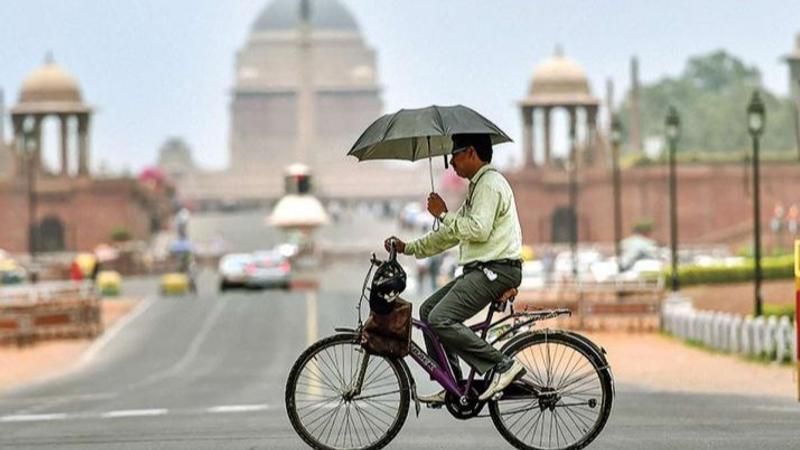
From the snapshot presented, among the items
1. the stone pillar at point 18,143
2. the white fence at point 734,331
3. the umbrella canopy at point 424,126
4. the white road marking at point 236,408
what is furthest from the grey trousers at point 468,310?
the stone pillar at point 18,143

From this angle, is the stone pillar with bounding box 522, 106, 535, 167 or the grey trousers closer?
the grey trousers

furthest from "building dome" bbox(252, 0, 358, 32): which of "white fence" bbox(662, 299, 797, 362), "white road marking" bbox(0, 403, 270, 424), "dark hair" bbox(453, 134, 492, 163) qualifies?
"dark hair" bbox(453, 134, 492, 163)

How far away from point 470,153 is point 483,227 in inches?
18.6

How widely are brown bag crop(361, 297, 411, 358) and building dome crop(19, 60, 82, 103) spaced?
308 ft

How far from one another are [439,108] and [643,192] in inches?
3062

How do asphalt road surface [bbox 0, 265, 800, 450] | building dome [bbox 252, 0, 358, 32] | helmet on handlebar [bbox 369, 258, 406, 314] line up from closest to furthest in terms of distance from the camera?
helmet on handlebar [bbox 369, 258, 406, 314]
asphalt road surface [bbox 0, 265, 800, 450]
building dome [bbox 252, 0, 358, 32]

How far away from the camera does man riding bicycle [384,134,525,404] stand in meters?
11.6

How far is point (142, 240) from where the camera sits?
101125 mm

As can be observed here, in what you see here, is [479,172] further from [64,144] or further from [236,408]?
[64,144]

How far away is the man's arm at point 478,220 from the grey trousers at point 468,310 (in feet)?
0.61

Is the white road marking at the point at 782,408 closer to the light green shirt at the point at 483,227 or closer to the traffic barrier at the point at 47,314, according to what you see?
the light green shirt at the point at 483,227

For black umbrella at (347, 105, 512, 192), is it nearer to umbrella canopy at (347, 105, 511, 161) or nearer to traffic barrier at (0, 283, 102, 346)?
umbrella canopy at (347, 105, 511, 161)

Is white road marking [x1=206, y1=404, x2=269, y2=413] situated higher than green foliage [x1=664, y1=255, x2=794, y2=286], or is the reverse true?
white road marking [x1=206, y1=404, x2=269, y2=413]

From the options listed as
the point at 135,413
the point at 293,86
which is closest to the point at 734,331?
the point at 135,413
